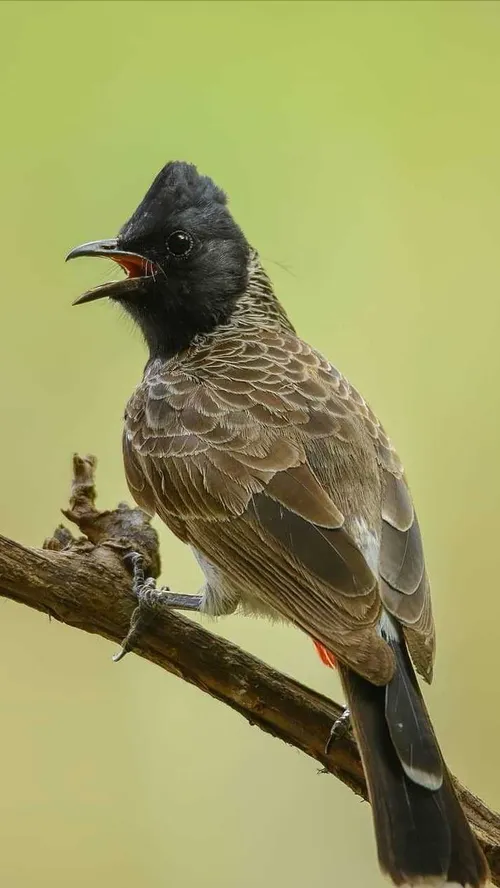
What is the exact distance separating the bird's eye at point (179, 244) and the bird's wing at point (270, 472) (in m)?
0.31

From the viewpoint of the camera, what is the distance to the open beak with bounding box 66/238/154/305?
3.14 m

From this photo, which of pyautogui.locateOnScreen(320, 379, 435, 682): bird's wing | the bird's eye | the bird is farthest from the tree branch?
the bird's eye

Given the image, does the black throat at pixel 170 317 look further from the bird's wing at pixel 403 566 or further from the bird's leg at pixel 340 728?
the bird's leg at pixel 340 728

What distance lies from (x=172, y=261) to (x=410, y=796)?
1792 millimetres

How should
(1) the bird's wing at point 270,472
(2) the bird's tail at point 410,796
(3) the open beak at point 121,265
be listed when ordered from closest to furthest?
(2) the bird's tail at point 410,796, (1) the bird's wing at point 270,472, (3) the open beak at point 121,265

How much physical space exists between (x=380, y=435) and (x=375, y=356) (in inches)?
48.5

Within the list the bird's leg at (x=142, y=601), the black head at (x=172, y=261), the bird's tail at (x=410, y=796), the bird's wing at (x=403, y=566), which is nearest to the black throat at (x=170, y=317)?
the black head at (x=172, y=261)

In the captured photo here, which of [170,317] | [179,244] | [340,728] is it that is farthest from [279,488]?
[179,244]

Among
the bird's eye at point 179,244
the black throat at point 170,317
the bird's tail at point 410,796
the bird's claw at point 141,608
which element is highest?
the bird's eye at point 179,244


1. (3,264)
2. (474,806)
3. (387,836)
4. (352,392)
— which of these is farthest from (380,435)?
(3,264)

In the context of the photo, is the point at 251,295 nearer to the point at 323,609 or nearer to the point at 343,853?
the point at 323,609

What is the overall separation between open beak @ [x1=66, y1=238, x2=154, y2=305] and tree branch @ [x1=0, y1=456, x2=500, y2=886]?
890 millimetres

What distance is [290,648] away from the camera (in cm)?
383

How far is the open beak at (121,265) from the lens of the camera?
314 centimetres
